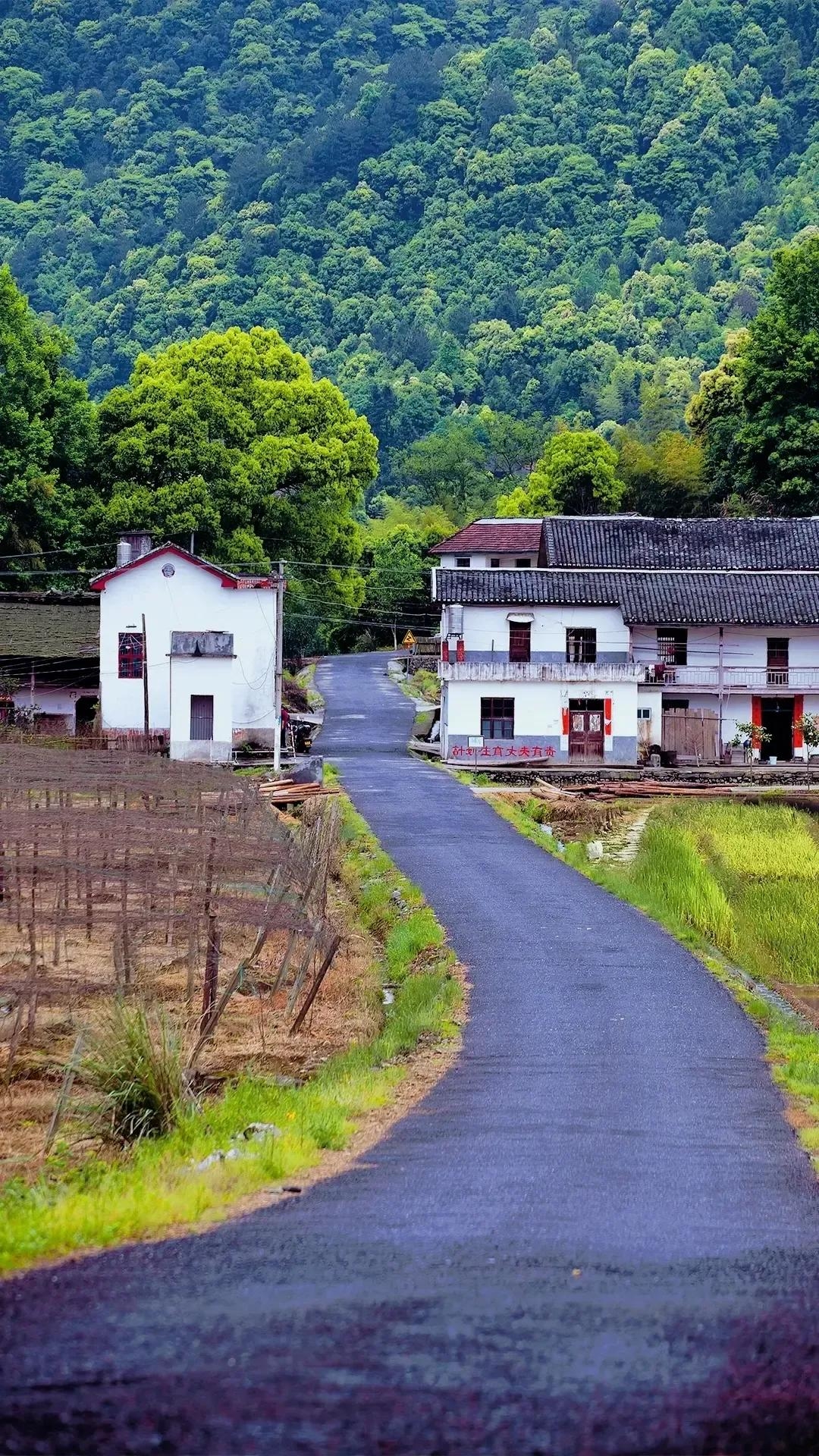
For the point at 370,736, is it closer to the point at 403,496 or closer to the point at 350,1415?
the point at 350,1415

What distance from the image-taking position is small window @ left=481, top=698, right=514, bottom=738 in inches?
2100

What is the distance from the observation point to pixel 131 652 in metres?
51.5

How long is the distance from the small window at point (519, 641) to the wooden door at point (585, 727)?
205 cm

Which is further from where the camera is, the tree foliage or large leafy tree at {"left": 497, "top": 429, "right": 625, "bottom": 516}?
large leafy tree at {"left": 497, "top": 429, "right": 625, "bottom": 516}

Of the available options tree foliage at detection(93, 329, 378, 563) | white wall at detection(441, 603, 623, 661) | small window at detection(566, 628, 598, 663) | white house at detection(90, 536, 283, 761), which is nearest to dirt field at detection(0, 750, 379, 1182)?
white house at detection(90, 536, 283, 761)

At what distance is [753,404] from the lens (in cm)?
6925

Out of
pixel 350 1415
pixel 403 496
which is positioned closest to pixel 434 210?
pixel 403 496

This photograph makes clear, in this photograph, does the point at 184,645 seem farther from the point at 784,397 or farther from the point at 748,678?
the point at 784,397

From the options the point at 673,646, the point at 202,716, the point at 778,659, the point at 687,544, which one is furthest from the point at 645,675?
the point at 202,716

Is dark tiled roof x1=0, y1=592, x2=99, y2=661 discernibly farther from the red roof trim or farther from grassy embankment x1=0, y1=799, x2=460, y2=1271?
grassy embankment x1=0, y1=799, x2=460, y2=1271

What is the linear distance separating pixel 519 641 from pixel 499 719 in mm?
2466

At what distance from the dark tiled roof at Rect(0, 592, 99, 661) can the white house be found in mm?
1856

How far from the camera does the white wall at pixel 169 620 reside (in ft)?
168

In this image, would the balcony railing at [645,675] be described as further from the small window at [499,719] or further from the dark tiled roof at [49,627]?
the dark tiled roof at [49,627]
